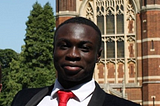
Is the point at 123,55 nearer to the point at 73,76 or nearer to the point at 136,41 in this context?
the point at 136,41

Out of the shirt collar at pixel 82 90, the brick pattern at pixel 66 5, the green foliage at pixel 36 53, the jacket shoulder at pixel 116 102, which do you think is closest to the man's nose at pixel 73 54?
the shirt collar at pixel 82 90

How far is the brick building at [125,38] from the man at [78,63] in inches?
916

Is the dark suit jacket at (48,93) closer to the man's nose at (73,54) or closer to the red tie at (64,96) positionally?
the red tie at (64,96)

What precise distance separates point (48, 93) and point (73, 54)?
31cm

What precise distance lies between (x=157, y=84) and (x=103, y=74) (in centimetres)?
323

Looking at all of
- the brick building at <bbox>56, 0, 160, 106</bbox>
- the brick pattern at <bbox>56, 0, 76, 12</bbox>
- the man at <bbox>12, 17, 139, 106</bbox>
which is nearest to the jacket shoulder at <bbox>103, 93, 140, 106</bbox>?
the man at <bbox>12, 17, 139, 106</bbox>

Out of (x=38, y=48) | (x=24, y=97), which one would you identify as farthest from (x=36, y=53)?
(x=24, y=97)

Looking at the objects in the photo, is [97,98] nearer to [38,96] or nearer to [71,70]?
[71,70]

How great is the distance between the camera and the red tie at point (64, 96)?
2236 millimetres

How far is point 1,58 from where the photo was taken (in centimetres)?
5500

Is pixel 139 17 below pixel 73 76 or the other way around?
the other way around

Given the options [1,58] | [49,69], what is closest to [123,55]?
[49,69]

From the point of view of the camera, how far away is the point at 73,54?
7.33ft

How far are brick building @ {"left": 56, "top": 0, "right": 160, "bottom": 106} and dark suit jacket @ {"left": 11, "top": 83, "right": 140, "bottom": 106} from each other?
23127 millimetres
